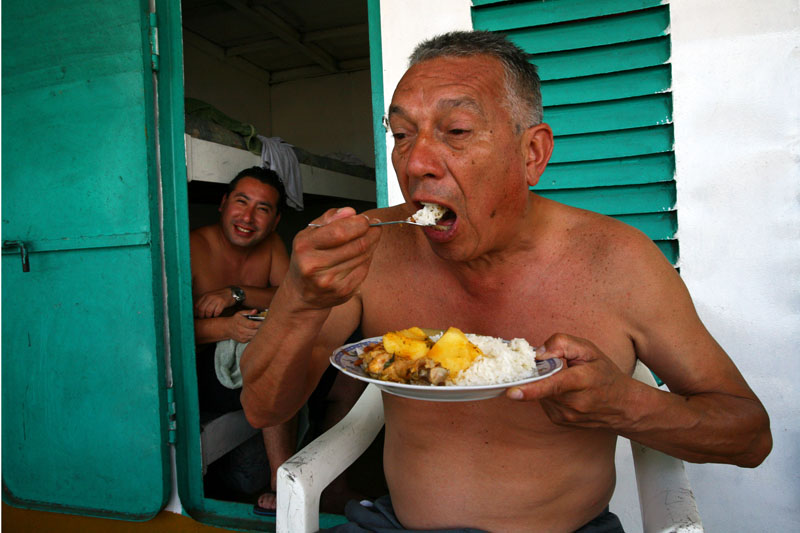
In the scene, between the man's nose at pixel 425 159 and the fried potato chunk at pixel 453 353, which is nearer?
the fried potato chunk at pixel 453 353

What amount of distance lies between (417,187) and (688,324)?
718mm

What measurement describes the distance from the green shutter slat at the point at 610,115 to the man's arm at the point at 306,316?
3.48 ft

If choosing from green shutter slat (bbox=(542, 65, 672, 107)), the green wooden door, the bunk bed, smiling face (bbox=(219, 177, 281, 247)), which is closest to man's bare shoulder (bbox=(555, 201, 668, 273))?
green shutter slat (bbox=(542, 65, 672, 107))

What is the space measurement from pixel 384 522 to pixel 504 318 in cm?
63

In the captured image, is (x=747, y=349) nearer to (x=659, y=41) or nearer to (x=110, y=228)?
(x=659, y=41)

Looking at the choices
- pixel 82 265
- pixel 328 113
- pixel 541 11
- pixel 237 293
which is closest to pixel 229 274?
pixel 237 293

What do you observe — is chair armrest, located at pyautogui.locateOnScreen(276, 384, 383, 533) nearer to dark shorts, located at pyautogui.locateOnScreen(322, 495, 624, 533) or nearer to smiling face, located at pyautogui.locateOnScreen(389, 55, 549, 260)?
dark shorts, located at pyautogui.locateOnScreen(322, 495, 624, 533)

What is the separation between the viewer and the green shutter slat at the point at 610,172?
1830 millimetres

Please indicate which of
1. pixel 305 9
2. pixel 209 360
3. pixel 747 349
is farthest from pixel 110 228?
pixel 305 9

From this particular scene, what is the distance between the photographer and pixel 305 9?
16.5 ft

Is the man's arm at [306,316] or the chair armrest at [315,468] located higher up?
the man's arm at [306,316]

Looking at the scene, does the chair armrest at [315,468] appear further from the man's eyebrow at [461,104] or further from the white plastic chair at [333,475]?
the man's eyebrow at [461,104]

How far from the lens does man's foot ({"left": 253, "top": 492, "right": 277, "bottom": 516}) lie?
2417 millimetres

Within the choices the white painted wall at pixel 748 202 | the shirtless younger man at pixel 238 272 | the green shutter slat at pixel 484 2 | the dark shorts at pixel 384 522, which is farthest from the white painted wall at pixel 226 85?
the dark shorts at pixel 384 522
